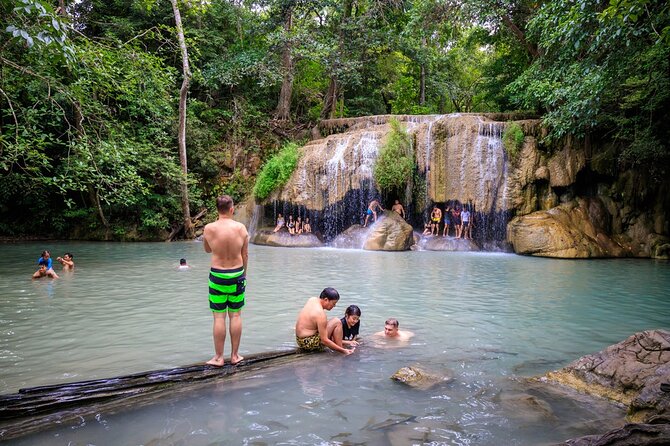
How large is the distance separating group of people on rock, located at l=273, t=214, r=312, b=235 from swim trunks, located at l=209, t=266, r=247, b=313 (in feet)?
44.5

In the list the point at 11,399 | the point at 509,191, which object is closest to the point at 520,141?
the point at 509,191

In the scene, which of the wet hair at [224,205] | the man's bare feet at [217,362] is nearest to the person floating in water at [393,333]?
the man's bare feet at [217,362]

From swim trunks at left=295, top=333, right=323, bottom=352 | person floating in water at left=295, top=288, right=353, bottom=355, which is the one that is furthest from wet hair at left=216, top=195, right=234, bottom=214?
swim trunks at left=295, top=333, right=323, bottom=352

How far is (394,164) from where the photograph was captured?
17234 mm

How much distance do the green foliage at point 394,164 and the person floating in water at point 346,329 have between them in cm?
1233

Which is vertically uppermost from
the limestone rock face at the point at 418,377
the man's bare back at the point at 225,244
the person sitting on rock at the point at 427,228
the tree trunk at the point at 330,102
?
the tree trunk at the point at 330,102

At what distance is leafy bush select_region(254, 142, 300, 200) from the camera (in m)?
18.5

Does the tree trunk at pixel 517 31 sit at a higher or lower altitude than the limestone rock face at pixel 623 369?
higher

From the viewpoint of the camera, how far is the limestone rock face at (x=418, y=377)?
4.02 metres

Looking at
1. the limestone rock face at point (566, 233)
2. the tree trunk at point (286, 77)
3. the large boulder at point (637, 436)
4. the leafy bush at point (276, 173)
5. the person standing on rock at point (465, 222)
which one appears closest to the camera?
the large boulder at point (637, 436)

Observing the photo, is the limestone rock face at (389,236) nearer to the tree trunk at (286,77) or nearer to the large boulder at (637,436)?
the tree trunk at (286,77)

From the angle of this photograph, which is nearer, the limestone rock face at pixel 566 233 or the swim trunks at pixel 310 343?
the swim trunks at pixel 310 343

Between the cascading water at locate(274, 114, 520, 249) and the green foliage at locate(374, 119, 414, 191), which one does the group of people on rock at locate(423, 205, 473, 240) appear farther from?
the green foliage at locate(374, 119, 414, 191)

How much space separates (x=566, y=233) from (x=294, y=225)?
10.1 meters
